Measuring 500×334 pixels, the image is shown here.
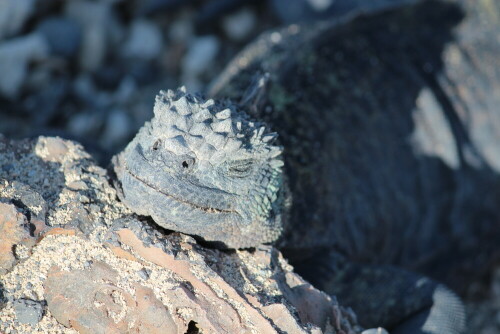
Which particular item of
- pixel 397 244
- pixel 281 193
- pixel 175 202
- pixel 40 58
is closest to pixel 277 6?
pixel 40 58

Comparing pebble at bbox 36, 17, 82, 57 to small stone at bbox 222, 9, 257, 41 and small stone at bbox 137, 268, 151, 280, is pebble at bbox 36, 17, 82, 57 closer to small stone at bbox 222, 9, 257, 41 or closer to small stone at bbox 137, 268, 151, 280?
small stone at bbox 222, 9, 257, 41

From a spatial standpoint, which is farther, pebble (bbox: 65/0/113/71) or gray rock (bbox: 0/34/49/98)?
pebble (bbox: 65/0/113/71)

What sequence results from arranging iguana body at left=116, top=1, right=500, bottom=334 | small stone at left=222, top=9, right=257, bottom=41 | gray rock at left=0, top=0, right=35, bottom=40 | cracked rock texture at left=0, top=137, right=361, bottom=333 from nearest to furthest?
cracked rock texture at left=0, top=137, right=361, bottom=333 → iguana body at left=116, top=1, right=500, bottom=334 → gray rock at left=0, top=0, right=35, bottom=40 → small stone at left=222, top=9, right=257, bottom=41

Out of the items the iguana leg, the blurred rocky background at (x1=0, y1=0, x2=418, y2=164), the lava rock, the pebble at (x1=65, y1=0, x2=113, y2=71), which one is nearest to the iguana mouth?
the iguana leg

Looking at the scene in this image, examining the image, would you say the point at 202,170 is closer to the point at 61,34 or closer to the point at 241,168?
the point at 241,168

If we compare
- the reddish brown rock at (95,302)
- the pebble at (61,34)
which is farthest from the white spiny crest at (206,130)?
the pebble at (61,34)

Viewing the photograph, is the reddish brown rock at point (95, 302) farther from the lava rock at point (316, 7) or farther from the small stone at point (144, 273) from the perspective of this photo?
the lava rock at point (316, 7)

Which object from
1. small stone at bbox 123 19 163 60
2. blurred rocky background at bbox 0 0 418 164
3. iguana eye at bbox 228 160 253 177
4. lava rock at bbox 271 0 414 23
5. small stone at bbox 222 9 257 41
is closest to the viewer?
iguana eye at bbox 228 160 253 177
